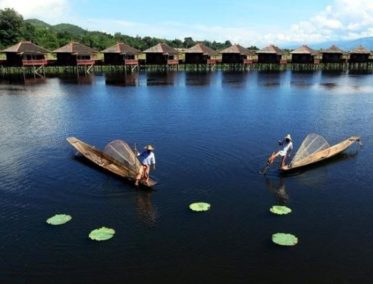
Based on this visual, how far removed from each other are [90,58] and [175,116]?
175 ft

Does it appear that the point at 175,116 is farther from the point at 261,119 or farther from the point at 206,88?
the point at 206,88

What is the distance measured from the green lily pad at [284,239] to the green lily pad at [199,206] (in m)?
3.61

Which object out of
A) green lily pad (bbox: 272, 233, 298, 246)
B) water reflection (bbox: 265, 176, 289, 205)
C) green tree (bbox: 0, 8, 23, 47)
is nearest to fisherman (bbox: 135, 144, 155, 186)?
water reflection (bbox: 265, 176, 289, 205)

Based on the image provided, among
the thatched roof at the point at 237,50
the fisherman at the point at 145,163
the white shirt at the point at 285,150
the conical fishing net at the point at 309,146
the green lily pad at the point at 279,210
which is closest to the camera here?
the green lily pad at the point at 279,210

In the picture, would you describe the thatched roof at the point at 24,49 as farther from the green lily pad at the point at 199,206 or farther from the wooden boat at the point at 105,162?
the green lily pad at the point at 199,206

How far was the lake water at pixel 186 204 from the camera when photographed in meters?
13.7

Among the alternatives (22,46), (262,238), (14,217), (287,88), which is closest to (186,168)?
(262,238)

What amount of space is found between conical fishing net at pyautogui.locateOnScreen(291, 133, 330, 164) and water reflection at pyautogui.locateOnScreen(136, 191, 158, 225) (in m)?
9.47

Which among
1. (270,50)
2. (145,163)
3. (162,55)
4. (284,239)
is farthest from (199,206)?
(270,50)

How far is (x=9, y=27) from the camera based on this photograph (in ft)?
319

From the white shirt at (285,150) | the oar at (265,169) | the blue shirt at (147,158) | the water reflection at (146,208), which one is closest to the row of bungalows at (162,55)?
the blue shirt at (147,158)

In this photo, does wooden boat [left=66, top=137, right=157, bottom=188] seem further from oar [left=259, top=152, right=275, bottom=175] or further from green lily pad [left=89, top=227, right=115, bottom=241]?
oar [left=259, top=152, right=275, bottom=175]

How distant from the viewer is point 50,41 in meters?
106

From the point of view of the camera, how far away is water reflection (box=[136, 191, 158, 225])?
55.9 feet
